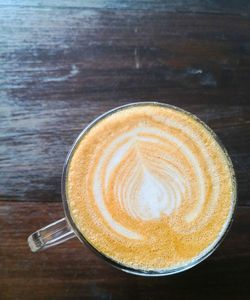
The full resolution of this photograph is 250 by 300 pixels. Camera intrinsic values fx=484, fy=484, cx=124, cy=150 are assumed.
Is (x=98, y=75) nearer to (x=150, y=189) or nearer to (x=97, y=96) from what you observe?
(x=97, y=96)

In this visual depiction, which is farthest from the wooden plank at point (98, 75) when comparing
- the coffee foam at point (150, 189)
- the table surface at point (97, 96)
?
the coffee foam at point (150, 189)

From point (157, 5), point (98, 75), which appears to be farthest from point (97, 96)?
point (157, 5)

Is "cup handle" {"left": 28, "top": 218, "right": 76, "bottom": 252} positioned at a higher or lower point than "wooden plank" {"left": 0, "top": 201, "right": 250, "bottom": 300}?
higher

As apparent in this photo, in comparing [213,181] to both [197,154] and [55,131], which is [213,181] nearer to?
[197,154]

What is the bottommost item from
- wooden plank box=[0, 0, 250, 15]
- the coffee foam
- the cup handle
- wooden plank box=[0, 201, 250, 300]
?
wooden plank box=[0, 201, 250, 300]

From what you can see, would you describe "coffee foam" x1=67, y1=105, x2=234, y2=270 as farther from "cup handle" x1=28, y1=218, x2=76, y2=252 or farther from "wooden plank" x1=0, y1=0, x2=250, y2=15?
"wooden plank" x1=0, y1=0, x2=250, y2=15

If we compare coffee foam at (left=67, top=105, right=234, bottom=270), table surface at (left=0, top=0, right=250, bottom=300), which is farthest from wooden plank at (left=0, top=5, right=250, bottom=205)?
coffee foam at (left=67, top=105, right=234, bottom=270)

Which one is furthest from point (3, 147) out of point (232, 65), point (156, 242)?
point (232, 65)

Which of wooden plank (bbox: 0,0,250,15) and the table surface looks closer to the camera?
the table surface
